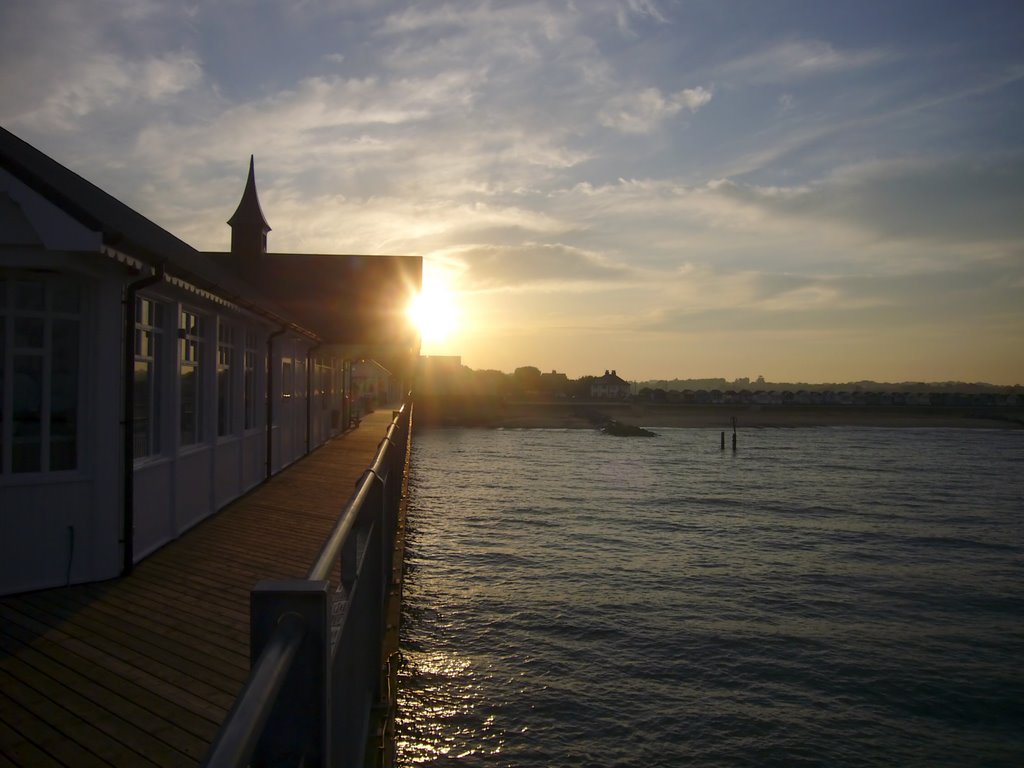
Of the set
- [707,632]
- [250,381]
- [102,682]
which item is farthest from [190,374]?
[707,632]

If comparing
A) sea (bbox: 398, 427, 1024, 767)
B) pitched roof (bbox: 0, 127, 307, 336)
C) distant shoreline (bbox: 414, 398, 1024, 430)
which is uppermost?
pitched roof (bbox: 0, 127, 307, 336)

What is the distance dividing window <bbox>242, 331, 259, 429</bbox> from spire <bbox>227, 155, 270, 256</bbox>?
46.9 feet

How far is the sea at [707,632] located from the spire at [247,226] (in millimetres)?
10144

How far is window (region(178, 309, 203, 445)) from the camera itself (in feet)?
29.0

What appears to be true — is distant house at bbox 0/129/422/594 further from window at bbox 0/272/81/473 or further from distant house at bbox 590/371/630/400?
distant house at bbox 590/371/630/400

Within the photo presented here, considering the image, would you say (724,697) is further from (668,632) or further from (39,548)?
(39,548)

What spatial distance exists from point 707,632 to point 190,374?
28.1 ft

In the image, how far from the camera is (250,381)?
12836 millimetres

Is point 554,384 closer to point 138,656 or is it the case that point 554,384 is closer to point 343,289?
point 343,289

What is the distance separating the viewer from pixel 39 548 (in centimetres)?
630

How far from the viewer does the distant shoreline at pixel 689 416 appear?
81.2m

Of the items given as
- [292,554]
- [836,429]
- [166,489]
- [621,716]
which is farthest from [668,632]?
[836,429]

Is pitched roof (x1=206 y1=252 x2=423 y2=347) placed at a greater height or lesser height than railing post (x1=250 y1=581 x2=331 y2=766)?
greater

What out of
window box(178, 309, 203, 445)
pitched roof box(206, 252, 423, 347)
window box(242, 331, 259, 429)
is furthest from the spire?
window box(178, 309, 203, 445)
